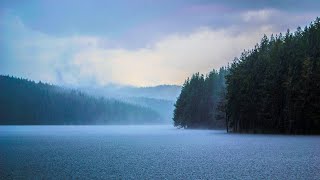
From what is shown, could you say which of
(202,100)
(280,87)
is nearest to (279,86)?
(280,87)

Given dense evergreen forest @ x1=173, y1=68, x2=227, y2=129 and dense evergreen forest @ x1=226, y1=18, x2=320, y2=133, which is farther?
dense evergreen forest @ x1=173, y1=68, x2=227, y2=129

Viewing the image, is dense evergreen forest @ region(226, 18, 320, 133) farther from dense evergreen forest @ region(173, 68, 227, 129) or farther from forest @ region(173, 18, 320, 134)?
dense evergreen forest @ region(173, 68, 227, 129)

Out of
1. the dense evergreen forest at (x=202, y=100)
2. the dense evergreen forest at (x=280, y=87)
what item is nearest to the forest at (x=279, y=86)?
the dense evergreen forest at (x=280, y=87)

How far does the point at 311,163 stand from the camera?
27.1 m

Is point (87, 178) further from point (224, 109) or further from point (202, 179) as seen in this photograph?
point (224, 109)

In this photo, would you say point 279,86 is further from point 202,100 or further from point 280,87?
point 202,100

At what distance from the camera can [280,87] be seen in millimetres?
85312

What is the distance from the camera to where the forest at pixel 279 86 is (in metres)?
79.6

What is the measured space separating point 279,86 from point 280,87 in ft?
1.08

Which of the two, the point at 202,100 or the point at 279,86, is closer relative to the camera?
the point at 279,86

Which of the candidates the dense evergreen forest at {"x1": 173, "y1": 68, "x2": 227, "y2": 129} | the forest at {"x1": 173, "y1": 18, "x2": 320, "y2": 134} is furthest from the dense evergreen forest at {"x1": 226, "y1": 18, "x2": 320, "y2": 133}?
the dense evergreen forest at {"x1": 173, "y1": 68, "x2": 227, "y2": 129}

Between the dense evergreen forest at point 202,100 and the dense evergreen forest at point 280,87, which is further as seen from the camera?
the dense evergreen forest at point 202,100

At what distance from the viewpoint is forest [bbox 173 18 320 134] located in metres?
79.6

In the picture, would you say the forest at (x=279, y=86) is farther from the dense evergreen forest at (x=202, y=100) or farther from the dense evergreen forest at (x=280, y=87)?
the dense evergreen forest at (x=202, y=100)
